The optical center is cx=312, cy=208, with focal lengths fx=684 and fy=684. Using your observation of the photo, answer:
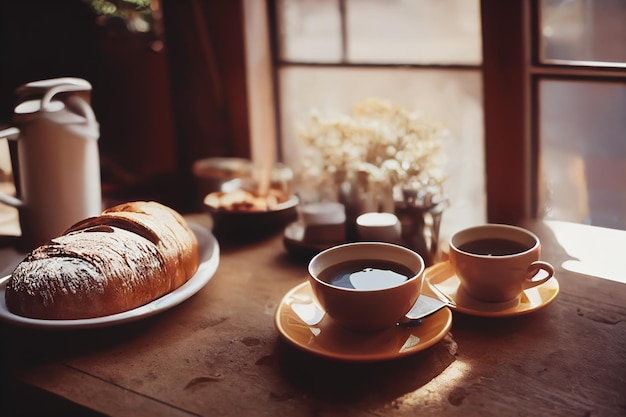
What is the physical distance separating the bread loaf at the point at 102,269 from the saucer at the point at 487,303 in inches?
17.5

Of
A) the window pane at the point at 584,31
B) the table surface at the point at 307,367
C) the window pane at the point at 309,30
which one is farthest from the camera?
the window pane at the point at 309,30

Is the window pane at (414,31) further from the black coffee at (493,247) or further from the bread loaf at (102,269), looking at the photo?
the bread loaf at (102,269)

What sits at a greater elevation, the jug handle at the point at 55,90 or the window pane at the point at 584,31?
the window pane at the point at 584,31

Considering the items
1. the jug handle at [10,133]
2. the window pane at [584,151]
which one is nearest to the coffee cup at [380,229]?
the window pane at [584,151]

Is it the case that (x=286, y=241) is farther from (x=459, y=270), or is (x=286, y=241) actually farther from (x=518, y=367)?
(x=518, y=367)

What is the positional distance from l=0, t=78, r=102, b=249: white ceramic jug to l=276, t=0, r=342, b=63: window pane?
691 mm

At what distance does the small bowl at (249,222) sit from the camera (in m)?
1.48

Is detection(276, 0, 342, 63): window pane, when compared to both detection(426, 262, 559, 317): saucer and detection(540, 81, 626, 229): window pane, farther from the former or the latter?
detection(426, 262, 559, 317): saucer

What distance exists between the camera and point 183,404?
91cm

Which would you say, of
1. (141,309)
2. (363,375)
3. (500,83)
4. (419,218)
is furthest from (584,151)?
(141,309)

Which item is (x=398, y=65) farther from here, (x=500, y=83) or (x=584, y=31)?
(x=584, y=31)

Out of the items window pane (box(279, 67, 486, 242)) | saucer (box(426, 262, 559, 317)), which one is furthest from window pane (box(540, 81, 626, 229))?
saucer (box(426, 262, 559, 317))

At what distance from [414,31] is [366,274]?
0.82 m

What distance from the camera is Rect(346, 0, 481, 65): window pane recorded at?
5.12 ft
